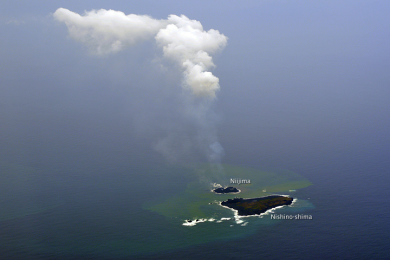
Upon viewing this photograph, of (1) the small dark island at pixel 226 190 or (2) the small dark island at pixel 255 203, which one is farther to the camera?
(1) the small dark island at pixel 226 190

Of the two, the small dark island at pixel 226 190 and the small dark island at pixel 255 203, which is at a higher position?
the small dark island at pixel 226 190

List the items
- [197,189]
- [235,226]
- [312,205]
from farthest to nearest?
[197,189] → [312,205] → [235,226]

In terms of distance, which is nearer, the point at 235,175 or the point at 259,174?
the point at 235,175

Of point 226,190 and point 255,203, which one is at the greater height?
point 226,190

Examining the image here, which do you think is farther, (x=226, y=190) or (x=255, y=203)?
(x=226, y=190)

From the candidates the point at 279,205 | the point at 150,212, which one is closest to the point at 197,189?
the point at 150,212

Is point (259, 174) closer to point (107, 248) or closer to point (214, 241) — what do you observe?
point (214, 241)

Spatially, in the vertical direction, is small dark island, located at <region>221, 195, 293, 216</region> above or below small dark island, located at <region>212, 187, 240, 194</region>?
below

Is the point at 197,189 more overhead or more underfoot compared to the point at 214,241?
more overhead
